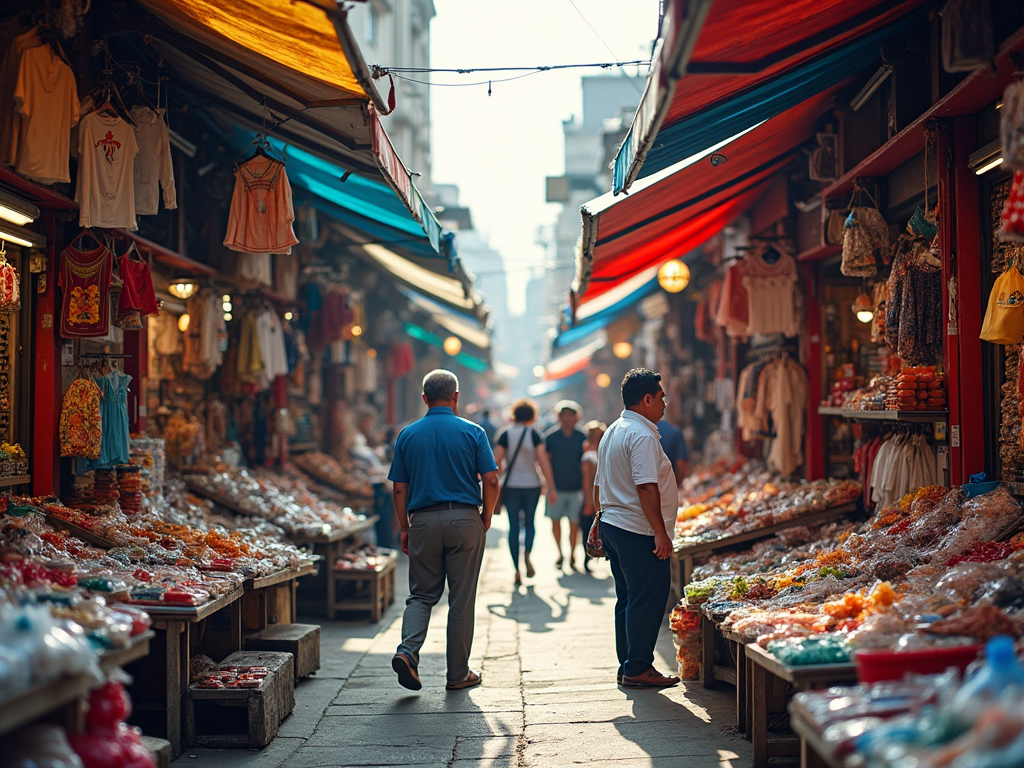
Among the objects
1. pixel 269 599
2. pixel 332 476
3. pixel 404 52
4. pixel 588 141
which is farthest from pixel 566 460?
pixel 588 141

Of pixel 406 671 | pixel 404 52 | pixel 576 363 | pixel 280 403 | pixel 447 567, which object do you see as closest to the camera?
pixel 406 671

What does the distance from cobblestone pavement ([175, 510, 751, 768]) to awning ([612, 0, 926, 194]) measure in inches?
127

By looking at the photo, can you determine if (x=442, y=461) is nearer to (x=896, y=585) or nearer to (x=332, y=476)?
(x=896, y=585)

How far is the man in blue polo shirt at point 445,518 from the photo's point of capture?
21.0ft

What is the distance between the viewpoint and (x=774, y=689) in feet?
17.0

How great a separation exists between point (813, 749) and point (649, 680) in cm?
276

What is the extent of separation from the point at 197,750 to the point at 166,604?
0.86 metres

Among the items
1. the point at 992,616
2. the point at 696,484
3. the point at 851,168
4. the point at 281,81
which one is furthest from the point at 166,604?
the point at 696,484

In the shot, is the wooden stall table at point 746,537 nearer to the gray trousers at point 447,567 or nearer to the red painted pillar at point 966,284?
the red painted pillar at point 966,284

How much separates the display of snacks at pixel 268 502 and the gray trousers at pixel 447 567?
314cm

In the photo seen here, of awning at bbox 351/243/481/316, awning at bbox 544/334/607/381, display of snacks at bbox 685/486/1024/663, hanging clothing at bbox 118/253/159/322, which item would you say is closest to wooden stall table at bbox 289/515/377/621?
hanging clothing at bbox 118/253/159/322

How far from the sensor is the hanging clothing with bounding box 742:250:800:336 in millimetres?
9969

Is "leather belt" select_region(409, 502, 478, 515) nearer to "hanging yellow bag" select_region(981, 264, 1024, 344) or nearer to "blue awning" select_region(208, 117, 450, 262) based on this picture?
"blue awning" select_region(208, 117, 450, 262)

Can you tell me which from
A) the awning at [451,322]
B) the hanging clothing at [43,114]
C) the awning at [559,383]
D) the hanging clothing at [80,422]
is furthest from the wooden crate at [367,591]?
the awning at [559,383]
